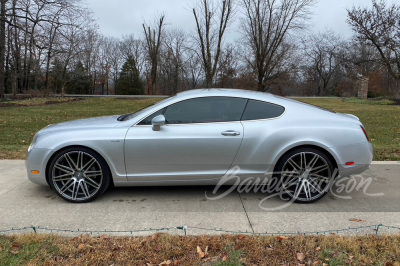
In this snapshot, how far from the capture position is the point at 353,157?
143 inches

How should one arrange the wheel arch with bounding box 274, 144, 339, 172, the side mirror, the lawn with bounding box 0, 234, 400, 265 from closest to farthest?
1. the lawn with bounding box 0, 234, 400, 265
2. the side mirror
3. the wheel arch with bounding box 274, 144, 339, 172

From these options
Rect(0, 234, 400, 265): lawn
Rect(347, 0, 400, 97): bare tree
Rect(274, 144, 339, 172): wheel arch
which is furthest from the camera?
Rect(347, 0, 400, 97): bare tree

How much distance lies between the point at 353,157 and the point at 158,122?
2.49 m

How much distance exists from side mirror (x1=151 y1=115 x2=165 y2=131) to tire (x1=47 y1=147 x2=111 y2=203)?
0.78m

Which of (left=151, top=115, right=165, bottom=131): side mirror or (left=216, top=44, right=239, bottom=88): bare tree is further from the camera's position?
(left=216, top=44, right=239, bottom=88): bare tree

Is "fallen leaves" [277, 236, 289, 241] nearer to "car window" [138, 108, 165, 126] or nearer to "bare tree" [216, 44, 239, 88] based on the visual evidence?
"car window" [138, 108, 165, 126]

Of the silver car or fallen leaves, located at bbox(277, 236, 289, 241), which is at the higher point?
the silver car

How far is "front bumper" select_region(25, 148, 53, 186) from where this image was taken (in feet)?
11.5

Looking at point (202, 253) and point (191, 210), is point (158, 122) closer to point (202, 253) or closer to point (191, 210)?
point (191, 210)

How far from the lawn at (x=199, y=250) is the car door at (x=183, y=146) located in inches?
37.0

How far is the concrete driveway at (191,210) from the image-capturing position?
310 centimetres

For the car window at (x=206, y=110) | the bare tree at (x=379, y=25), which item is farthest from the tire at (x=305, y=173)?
the bare tree at (x=379, y=25)

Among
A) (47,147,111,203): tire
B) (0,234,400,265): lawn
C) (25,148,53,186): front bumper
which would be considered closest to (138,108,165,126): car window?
(47,147,111,203): tire

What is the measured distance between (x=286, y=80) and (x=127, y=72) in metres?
23.3
